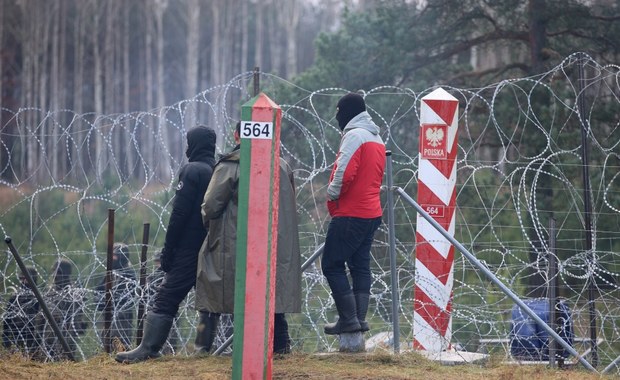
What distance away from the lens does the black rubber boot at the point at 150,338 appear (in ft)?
23.7

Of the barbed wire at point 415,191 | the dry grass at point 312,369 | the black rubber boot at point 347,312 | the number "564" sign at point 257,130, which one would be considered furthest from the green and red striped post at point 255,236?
the barbed wire at point 415,191

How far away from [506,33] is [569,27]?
1.05 m

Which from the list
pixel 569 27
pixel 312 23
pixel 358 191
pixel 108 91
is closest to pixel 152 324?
pixel 358 191

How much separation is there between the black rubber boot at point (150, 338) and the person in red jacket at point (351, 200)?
1160 millimetres

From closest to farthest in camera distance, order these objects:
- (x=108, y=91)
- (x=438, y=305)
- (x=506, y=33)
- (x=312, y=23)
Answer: (x=438, y=305) → (x=506, y=33) → (x=108, y=91) → (x=312, y=23)

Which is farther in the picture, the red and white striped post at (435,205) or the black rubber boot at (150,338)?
the red and white striped post at (435,205)

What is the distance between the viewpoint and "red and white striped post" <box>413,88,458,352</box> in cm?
775

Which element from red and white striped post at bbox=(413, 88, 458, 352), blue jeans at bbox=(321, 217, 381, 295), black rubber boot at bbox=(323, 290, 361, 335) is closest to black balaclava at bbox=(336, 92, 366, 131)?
blue jeans at bbox=(321, 217, 381, 295)

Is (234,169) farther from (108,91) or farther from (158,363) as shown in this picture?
(108,91)

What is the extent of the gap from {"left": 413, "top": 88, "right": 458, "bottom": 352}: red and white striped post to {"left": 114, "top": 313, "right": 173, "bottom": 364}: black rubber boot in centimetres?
182

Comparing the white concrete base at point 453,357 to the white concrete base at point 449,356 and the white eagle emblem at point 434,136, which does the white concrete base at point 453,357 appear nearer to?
A: the white concrete base at point 449,356

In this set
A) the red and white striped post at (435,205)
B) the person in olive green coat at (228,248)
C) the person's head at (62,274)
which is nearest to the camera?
the person in olive green coat at (228,248)

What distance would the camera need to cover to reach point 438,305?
7.73m

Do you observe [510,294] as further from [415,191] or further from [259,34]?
[259,34]
